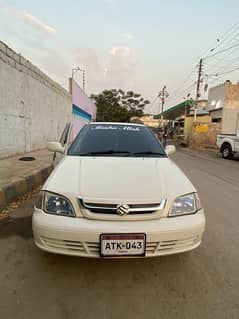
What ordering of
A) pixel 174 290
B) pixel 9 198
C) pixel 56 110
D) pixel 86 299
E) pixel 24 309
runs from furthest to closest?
pixel 56 110 → pixel 9 198 → pixel 174 290 → pixel 86 299 → pixel 24 309

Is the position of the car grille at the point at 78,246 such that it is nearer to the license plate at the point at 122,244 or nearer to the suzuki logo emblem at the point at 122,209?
the license plate at the point at 122,244

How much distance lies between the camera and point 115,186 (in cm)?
217

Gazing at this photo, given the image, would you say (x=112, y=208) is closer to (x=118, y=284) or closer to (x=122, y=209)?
(x=122, y=209)

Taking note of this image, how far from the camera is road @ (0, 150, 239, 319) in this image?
1782 millimetres

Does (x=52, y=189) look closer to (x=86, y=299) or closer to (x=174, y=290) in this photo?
(x=86, y=299)

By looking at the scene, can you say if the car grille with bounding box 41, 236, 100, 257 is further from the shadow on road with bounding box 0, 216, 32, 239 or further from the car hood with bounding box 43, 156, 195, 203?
the shadow on road with bounding box 0, 216, 32, 239

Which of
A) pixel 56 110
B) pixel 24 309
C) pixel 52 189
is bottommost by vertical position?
pixel 24 309

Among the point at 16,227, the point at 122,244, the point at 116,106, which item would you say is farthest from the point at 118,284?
the point at 116,106

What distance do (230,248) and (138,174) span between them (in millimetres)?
1462

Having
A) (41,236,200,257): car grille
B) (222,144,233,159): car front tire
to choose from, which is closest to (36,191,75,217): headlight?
(41,236,200,257): car grille

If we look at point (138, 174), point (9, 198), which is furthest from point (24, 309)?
point (9, 198)

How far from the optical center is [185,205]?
2.22 m

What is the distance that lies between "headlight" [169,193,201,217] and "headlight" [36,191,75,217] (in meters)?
0.91

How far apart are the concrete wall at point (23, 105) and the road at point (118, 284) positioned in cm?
543
